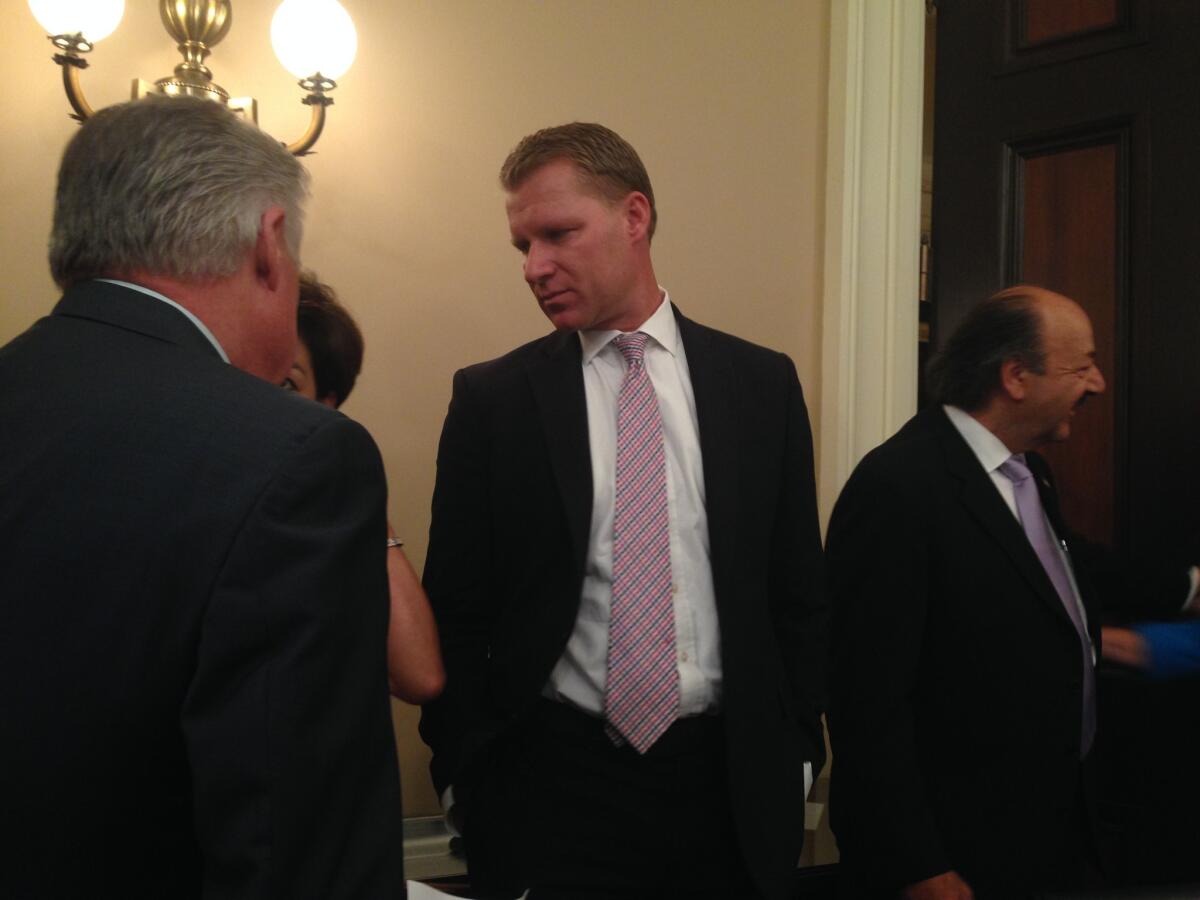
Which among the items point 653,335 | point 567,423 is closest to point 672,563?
point 567,423

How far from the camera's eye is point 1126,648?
6.95ft

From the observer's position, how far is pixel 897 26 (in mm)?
2951

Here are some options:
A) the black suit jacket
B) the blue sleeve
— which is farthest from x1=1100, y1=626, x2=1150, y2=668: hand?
the black suit jacket

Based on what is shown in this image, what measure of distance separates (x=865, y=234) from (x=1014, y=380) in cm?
88

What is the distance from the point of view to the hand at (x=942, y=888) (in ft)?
6.30

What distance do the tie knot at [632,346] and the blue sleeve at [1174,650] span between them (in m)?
1.13

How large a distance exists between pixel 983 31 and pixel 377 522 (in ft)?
8.50

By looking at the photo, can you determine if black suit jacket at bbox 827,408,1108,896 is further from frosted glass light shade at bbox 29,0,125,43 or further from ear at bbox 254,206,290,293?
frosted glass light shade at bbox 29,0,125,43

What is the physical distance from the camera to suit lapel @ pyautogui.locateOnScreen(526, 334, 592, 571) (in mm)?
1733

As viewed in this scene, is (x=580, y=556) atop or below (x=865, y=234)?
below

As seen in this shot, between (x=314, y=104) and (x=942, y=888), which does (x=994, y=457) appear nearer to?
(x=942, y=888)

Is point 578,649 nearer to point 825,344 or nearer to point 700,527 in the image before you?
point 700,527

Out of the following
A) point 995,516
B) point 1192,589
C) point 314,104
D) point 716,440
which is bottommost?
point 1192,589

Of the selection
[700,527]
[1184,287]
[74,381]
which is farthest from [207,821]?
[1184,287]
